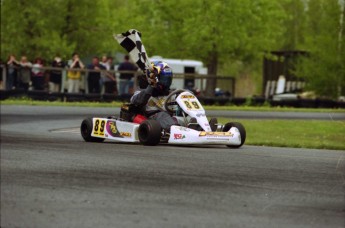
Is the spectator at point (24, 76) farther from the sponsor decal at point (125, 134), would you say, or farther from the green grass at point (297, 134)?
the sponsor decal at point (125, 134)

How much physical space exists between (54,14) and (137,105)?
28.7 m

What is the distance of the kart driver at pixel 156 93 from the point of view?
1446 centimetres

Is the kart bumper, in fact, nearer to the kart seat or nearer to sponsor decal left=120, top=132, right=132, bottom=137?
sponsor decal left=120, top=132, right=132, bottom=137

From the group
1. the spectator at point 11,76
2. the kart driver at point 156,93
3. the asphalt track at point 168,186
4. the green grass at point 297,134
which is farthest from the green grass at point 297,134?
the spectator at point 11,76

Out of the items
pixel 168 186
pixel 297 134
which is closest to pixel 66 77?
pixel 297 134

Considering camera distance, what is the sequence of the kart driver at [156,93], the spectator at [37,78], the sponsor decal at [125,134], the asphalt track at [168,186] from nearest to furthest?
the asphalt track at [168,186]
the kart driver at [156,93]
the sponsor decal at [125,134]
the spectator at [37,78]

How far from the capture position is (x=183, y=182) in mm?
9773

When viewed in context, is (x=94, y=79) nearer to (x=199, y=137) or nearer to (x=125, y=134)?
(x=125, y=134)

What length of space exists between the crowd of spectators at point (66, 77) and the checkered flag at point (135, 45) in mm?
16165

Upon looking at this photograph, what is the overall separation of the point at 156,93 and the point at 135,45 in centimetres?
88

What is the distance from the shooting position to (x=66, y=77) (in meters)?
31.9

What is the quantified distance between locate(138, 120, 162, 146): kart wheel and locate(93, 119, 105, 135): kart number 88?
1.34 meters

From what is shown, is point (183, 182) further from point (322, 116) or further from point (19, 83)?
point (19, 83)

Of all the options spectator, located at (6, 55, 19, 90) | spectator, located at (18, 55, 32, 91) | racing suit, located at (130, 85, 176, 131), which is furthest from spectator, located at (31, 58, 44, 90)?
racing suit, located at (130, 85, 176, 131)
